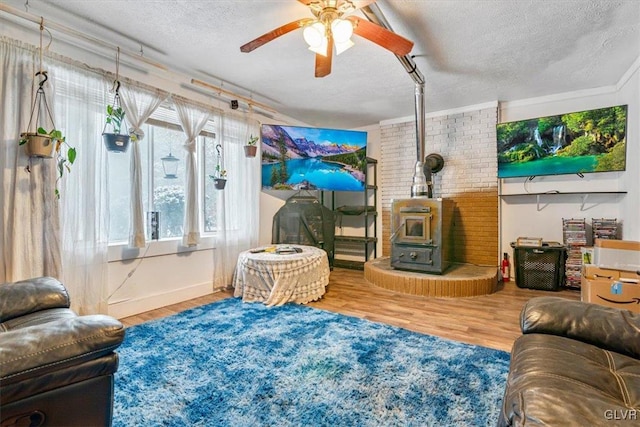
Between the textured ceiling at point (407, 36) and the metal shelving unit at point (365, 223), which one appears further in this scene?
the metal shelving unit at point (365, 223)

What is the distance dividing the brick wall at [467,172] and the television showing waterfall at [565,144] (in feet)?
0.70

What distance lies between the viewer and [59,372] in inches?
37.4

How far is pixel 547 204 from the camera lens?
3.85 meters

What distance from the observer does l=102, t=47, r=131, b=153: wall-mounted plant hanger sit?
2.45 metres

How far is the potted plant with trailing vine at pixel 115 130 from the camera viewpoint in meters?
2.45

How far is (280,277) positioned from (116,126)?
1.96m

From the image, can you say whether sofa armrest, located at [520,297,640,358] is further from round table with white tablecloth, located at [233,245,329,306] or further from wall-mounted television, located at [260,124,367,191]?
wall-mounted television, located at [260,124,367,191]

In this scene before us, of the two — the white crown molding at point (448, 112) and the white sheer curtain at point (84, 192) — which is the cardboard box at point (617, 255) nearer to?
the white crown molding at point (448, 112)

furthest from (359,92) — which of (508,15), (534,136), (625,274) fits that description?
(625,274)

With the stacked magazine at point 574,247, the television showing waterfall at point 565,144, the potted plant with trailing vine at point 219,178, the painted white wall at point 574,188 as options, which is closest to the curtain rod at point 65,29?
the potted plant with trailing vine at point 219,178

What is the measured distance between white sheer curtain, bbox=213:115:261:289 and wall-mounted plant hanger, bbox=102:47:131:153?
1136 millimetres

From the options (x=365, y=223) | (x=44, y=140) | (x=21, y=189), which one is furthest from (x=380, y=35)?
(x=365, y=223)

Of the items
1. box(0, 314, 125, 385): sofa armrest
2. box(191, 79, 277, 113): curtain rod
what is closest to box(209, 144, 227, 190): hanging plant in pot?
box(191, 79, 277, 113): curtain rod

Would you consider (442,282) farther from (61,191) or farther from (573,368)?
(61,191)
